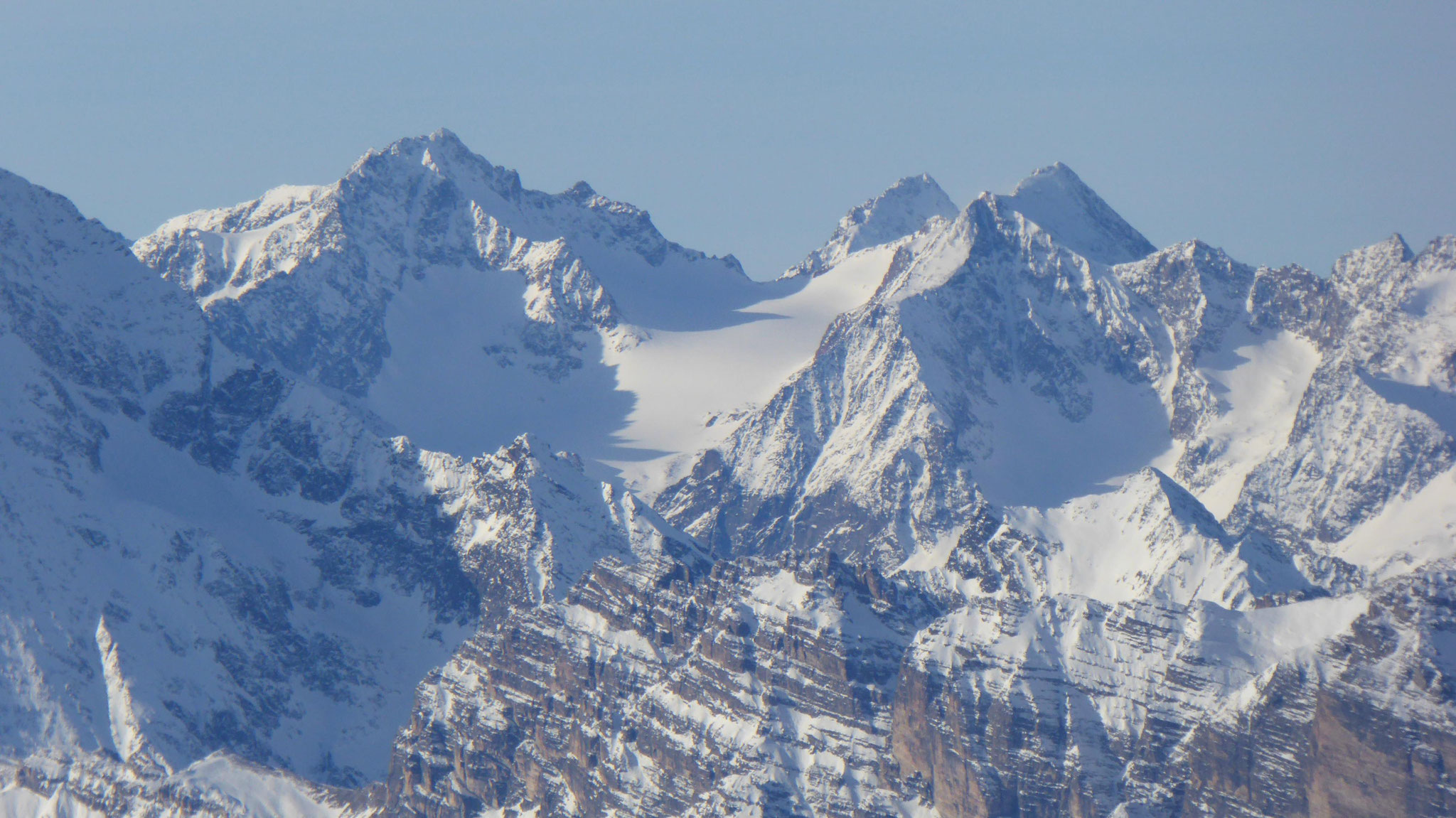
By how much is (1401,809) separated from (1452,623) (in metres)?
13.7

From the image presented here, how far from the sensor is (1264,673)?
195 meters

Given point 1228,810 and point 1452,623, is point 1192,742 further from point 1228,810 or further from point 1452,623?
point 1452,623

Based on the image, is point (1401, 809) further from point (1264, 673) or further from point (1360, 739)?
point (1264, 673)

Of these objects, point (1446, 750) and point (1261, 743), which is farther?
point (1261, 743)

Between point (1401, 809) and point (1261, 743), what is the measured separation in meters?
13.2

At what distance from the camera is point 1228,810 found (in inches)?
7515

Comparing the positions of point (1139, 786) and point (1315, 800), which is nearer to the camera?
point (1315, 800)

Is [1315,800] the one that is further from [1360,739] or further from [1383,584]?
[1383,584]

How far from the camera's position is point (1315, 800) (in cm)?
18550

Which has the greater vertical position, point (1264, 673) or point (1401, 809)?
point (1264, 673)

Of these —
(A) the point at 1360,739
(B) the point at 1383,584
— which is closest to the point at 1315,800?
(A) the point at 1360,739

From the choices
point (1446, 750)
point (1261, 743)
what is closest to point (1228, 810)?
point (1261, 743)

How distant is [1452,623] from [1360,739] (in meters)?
10.3

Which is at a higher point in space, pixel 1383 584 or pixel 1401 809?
pixel 1383 584
